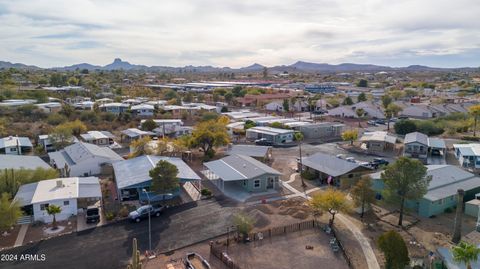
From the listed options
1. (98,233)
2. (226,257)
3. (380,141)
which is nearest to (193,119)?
(380,141)

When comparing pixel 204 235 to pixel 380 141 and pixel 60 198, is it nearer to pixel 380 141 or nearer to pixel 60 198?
pixel 60 198

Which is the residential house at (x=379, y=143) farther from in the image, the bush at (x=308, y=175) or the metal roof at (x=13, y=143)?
the metal roof at (x=13, y=143)

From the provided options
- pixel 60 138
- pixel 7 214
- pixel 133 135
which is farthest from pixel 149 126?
pixel 7 214

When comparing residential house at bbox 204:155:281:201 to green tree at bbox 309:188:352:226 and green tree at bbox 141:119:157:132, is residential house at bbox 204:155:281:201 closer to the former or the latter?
green tree at bbox 309:188:352:226

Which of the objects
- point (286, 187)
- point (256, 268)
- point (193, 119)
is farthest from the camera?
point (193, 119)

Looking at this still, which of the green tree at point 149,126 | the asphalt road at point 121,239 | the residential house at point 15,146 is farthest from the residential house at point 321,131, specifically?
the residential house at point 15,146
